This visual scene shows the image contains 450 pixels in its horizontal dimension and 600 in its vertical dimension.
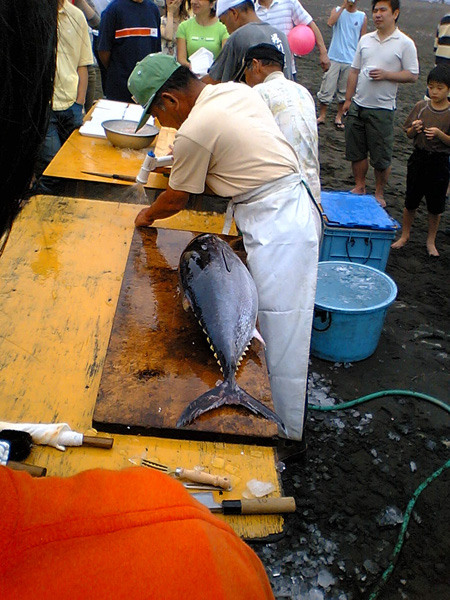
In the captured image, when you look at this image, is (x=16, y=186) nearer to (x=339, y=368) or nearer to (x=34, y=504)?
(x=34, y=504)

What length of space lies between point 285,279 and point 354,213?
8.29 feet

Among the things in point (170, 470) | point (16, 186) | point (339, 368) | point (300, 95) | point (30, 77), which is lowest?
point (339, 368)

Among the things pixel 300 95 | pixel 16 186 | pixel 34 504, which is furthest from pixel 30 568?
pixel 300 95

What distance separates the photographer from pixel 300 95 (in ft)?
11.7

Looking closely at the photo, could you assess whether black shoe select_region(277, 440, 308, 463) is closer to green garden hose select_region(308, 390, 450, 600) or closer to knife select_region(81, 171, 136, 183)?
green garden hose select_region(308, 390, 450, 600)

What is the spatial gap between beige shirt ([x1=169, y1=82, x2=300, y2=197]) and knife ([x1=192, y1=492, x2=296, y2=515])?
71.6 inches

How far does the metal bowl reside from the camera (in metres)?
4.18

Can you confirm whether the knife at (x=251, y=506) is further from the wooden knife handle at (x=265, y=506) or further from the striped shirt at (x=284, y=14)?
the striped shirt at (x=284, y=14)

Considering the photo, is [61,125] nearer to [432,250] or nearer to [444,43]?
[432,250]

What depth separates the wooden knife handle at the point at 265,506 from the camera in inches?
56.2

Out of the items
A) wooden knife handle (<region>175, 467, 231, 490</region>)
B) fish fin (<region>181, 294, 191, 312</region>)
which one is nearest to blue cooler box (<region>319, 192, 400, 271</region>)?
fish fin (<region>181, 294, 191, 312</region>)

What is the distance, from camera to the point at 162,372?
1.83m

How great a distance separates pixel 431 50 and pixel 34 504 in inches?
1063

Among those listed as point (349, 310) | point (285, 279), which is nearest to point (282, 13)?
point (349, 310)
